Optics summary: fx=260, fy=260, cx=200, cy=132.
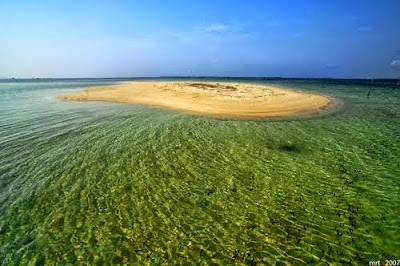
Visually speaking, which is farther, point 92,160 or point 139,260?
point 92,160

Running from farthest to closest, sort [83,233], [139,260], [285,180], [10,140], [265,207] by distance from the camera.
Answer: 1. [10,140]
2. [285,180]
3. [265,207]
4. [83,233]
5. [139,260]

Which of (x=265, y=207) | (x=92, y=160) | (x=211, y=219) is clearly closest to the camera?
(x=211, y=219)

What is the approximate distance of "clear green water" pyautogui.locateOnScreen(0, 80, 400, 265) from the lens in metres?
7.37

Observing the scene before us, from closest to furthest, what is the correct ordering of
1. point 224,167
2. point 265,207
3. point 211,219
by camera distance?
point 211,219 < point 265,207 < point 224,167

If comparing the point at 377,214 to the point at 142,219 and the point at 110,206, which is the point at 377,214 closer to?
the point at 142,219

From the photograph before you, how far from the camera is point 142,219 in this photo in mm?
8875

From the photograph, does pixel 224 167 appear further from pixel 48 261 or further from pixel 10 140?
pixel 10 140

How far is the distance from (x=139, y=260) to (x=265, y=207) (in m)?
4.75

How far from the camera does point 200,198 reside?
10180 mm

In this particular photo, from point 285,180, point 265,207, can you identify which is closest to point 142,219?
point 265,207

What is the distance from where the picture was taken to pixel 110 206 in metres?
9.73

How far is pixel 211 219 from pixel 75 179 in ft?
23.4

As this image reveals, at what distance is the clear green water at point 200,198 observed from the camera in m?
7.37

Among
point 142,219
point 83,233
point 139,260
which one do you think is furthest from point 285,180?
point 83,233
